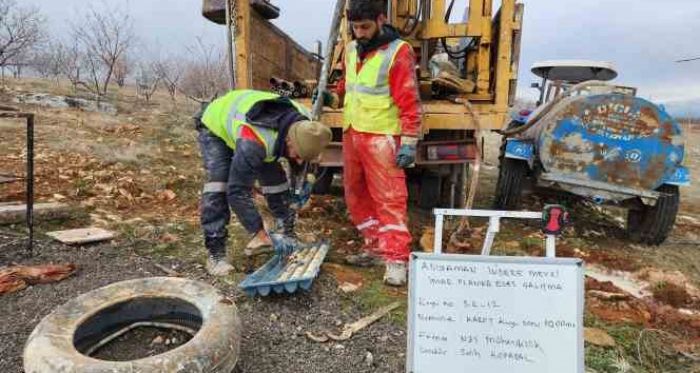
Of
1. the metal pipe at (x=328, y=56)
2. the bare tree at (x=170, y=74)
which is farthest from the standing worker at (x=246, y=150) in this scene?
the bare tree at (x=170, y=74)

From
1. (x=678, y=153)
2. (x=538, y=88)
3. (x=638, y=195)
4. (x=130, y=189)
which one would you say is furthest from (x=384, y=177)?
(x=538, y=88)

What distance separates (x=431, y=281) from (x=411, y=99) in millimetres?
1743

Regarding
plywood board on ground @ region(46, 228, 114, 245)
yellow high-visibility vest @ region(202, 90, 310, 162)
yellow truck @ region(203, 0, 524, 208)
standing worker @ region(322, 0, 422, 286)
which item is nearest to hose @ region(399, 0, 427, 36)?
yellow truck @ region(203, 0, 524, 208)

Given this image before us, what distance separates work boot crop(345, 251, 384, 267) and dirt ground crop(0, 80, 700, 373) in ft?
0.37

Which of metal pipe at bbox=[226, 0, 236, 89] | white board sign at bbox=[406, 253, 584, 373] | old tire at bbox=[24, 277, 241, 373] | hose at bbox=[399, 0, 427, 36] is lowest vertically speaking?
old tire at bbox=[24, 277, 241, 373]

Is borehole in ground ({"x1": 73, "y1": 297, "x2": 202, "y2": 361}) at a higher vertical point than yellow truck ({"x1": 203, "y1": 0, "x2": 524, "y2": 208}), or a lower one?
lower

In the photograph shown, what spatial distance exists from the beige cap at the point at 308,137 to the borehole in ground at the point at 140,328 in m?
1.06

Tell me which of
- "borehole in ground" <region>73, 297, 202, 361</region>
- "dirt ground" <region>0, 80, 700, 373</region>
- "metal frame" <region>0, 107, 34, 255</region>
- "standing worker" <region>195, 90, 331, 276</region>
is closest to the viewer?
"borehole in ground" <region>73, 297, 202, 361</region>

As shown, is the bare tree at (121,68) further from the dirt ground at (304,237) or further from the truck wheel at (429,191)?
the truck wheel at (429,191)

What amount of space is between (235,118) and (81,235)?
5.86 feet

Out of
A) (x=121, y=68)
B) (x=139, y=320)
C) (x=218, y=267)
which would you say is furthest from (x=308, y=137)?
(x=121, y=68)

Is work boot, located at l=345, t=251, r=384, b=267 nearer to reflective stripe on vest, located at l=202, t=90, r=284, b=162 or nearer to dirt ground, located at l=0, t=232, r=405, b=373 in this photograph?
dirt ground, located at l=0, t=232, r=405, b=373

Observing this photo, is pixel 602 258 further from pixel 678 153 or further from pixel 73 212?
pixel 73 212

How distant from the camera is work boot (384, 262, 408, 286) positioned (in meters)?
3.43
